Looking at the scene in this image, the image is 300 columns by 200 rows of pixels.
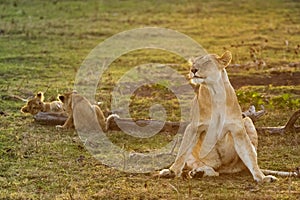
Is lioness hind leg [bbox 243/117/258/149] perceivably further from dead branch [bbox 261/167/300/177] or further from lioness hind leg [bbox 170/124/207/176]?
lioness hind leg [bbox 170/124/207/176]

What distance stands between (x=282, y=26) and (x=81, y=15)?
5660mm

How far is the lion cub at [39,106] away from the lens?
11.0 metres

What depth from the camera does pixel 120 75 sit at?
14.6m

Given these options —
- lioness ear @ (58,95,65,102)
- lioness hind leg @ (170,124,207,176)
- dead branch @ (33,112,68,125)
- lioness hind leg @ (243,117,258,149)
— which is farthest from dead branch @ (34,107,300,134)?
lioness hind leg @ (170,124,207,176)

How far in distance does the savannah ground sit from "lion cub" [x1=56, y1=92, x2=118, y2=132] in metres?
0.34

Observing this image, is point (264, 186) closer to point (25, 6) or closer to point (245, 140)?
point (245, 140)

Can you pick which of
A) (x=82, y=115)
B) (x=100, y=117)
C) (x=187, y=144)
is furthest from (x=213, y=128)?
(x=82, y=115)

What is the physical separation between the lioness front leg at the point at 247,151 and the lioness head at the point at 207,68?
Answer: 50 centimetres

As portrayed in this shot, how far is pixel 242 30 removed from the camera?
20.9 metres

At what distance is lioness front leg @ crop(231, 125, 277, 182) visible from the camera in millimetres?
7230

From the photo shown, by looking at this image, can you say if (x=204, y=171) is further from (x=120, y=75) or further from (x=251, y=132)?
(x=120, y=75)

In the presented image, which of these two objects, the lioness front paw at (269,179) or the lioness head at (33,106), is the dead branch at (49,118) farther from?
the lioness front paw at (269,179)

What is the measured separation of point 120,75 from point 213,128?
747cm

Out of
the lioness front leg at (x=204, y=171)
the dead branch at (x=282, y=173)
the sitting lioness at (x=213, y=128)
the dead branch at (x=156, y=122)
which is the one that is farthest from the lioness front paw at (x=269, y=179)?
the dead branch at (x=156, y=122)
